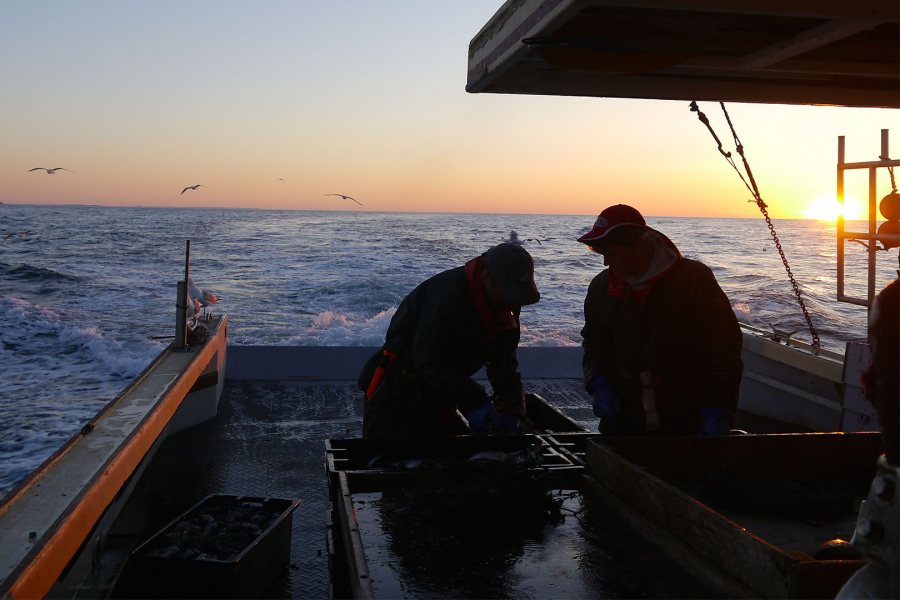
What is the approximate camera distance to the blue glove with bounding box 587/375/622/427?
3.47m

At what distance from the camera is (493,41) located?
2.58m

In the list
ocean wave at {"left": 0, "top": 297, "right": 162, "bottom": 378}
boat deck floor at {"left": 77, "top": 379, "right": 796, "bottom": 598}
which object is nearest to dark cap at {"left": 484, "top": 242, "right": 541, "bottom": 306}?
boat deck floor at {"left": 77, "top": 379, "right": 796, "bottom": 598}

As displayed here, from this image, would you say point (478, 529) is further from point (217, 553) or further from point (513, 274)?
point (217, 553)

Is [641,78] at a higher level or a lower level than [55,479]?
higher

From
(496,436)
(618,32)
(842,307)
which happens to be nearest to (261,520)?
(496,436)

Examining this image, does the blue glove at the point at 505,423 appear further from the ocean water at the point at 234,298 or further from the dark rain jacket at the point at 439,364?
the ocean water at the point at 234,298

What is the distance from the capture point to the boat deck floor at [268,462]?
4355mm

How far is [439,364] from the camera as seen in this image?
3.39 meters

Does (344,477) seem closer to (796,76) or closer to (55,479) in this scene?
(55,479)

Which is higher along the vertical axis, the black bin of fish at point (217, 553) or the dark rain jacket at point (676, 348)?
the dark rain jacket at point (676, 348)

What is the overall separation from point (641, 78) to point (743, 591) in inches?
75.0

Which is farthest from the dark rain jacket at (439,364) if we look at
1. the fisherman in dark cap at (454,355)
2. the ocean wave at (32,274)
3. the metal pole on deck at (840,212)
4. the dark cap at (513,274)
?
the ocean wave at (32,274)

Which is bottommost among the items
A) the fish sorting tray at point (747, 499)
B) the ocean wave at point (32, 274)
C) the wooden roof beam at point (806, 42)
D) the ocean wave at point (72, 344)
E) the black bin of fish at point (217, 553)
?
the ocean wave at point (72, 344)

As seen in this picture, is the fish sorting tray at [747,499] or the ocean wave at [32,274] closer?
the fish sorting tray at [747,499]
